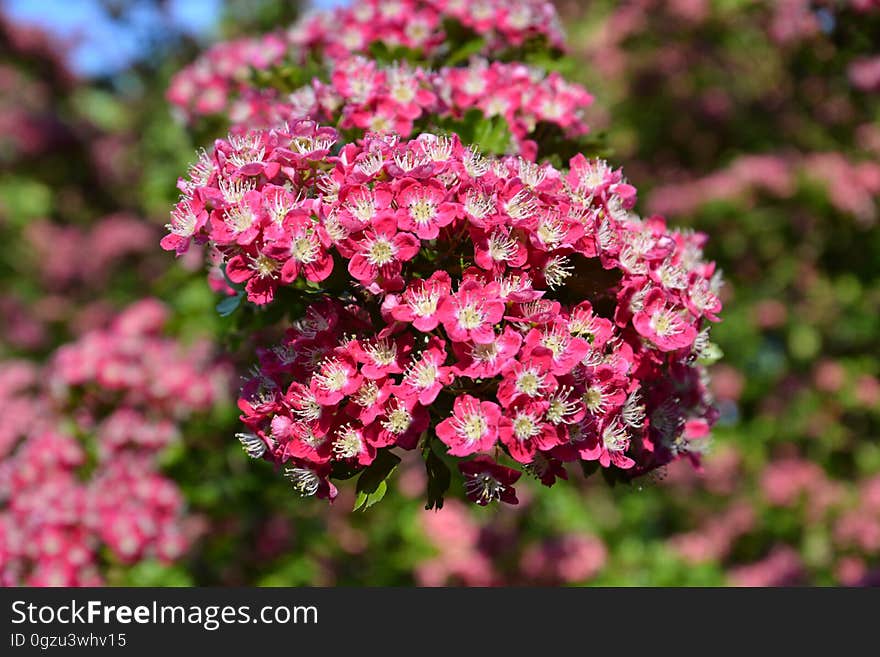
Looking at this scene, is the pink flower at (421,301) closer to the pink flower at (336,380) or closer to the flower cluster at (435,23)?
the pink flower at (336,380)

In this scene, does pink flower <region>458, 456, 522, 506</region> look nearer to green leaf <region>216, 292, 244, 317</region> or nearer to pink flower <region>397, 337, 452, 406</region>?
pink flower <region>397, 337, 452, 406</region>

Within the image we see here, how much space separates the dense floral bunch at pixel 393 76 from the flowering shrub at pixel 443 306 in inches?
13.3

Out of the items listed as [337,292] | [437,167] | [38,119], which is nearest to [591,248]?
[437,167]

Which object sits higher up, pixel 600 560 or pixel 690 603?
pixel 600 560

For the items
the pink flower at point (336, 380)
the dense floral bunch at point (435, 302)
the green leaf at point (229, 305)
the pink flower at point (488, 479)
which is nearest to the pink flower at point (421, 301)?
the dense floral bunch at point (435, 302)

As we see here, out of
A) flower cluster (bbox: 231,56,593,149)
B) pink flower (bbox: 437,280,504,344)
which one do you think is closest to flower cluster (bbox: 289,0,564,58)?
flower cluster (bbox: 231,56,593,149)

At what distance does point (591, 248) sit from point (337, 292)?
0.40 m

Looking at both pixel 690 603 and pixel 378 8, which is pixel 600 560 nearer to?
pixel 690 603

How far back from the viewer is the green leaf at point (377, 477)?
4.18 feet

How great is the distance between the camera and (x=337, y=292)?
1.32 meters

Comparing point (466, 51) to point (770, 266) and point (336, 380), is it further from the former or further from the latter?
point (770, 266)

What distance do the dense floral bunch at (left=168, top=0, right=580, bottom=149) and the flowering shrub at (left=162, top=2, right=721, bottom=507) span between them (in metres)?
0.34

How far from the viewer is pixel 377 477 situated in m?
1.29

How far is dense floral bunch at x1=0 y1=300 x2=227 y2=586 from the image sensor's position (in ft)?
8.61
